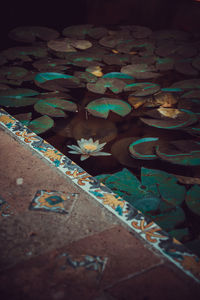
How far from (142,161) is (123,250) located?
447 millimetres

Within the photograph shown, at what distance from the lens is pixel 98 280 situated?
75 centimetres

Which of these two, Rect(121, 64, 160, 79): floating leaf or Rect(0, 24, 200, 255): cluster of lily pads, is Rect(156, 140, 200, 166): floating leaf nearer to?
Rect(0, 24, 200, 255): cluster of lily pads

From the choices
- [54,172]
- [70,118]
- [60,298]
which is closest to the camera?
[60,298]

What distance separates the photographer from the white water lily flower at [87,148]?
124 centimetres

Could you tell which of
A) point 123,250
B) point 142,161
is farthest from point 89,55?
point 123,250

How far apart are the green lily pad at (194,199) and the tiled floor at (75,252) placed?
0.18 m

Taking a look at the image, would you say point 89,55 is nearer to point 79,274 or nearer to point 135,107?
point 135,107

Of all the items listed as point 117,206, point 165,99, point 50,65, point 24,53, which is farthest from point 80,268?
point 24,53

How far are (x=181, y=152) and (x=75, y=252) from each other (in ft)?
2.07

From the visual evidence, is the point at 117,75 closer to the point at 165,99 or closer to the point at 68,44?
the point at 165,99

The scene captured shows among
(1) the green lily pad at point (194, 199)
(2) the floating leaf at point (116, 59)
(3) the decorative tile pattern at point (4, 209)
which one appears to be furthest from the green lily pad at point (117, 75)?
(3) the decorative tile pattern at point (4, 209)

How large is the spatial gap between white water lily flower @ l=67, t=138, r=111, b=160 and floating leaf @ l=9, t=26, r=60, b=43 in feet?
4.23

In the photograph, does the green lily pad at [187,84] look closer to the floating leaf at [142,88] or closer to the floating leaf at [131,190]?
the floating leaf at [142,88]

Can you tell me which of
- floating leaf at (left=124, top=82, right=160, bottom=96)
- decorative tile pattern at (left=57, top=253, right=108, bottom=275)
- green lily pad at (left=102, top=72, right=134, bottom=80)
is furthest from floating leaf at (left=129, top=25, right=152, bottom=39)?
decorative tile pattern at (left=57, top=253, right=108, bottom=275)
